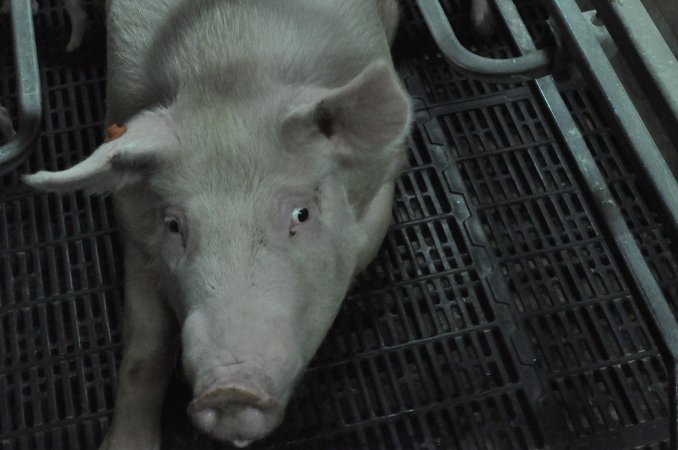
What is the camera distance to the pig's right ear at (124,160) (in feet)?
4.71

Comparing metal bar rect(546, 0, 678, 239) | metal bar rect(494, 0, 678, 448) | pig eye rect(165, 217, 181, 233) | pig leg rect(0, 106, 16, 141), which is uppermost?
metal bar rect(546, 0, 678, 239)

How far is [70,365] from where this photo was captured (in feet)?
6.93

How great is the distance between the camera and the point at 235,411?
1.30 m

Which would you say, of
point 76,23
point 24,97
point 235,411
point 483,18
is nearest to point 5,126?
point 24,97

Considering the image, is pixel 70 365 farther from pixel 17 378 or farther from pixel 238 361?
pixel 238 361

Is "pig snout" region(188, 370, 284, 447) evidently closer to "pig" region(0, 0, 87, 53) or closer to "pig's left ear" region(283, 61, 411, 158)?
"pig's left ear" region(283, 61, 411, 158)

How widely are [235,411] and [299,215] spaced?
0.40 meters

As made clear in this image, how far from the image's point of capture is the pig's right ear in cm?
143

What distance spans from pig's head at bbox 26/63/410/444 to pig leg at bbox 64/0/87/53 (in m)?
1.15

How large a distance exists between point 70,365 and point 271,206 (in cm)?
100

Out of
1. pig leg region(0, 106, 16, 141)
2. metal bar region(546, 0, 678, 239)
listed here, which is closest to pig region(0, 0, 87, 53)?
pig leg region(0, 106, 16, 141)

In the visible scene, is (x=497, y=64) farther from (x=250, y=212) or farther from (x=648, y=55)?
(x=250, y=212)

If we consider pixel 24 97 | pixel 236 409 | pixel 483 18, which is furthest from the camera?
pixel 483 18

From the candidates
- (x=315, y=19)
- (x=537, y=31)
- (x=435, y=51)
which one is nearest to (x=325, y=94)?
(x=315, y=19)
